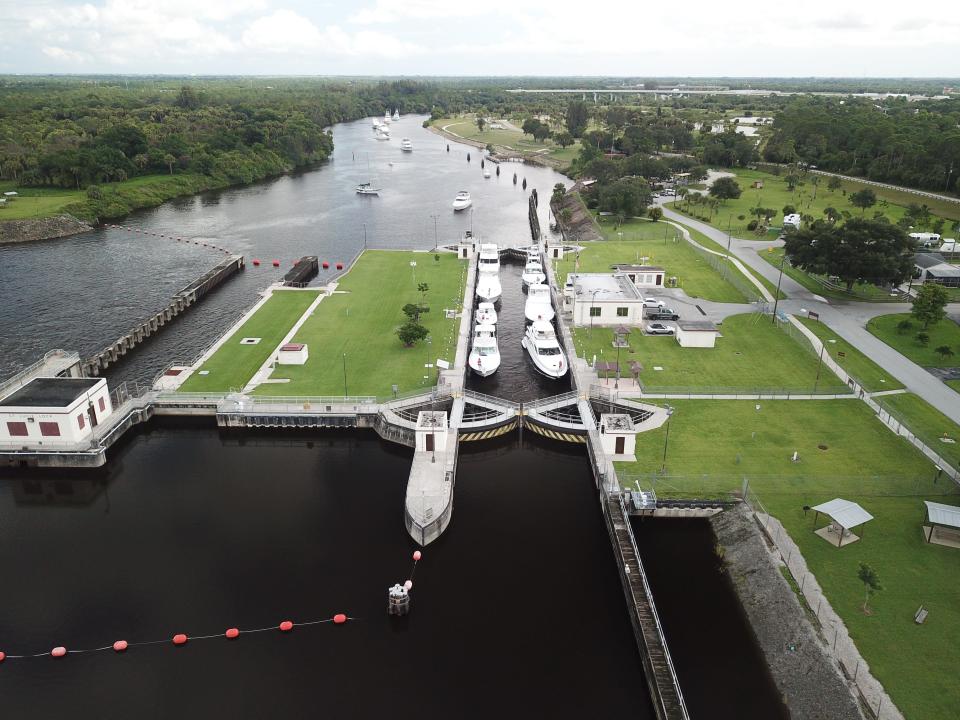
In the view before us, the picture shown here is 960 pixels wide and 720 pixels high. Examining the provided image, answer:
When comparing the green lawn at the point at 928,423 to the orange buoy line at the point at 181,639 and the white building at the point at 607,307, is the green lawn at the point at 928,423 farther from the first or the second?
the orange buoy line at the point at 181,639

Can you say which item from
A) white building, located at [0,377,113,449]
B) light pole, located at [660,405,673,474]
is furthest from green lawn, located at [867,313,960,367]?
white building, located at [0,377,113,449]

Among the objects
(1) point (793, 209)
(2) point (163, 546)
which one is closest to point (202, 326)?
(2) point (163, 546)

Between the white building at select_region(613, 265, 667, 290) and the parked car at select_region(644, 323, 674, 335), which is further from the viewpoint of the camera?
the white building at select_region(613, 265, 667, 290)

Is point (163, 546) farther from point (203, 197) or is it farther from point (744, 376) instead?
point (203, 197)

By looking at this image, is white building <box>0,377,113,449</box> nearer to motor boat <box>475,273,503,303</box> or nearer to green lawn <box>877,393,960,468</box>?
motor boat <box>475,273,503,303</box>

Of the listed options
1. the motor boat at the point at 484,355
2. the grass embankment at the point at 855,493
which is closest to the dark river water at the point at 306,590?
the grass embankment at the point at 855,493
